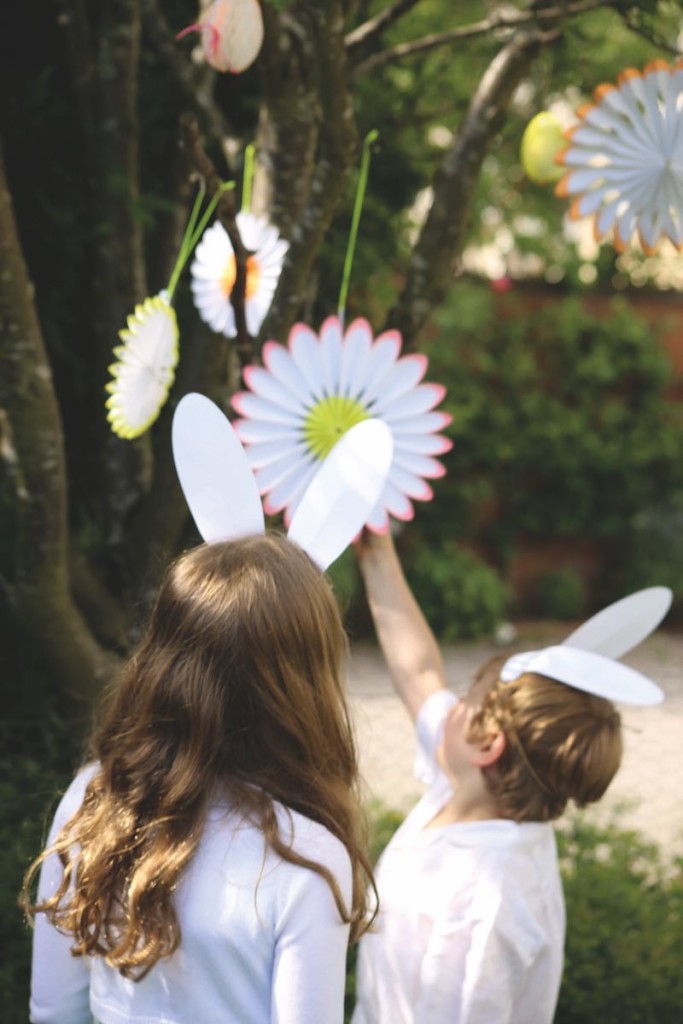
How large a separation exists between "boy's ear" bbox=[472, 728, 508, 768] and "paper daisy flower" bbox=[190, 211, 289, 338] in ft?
2.59

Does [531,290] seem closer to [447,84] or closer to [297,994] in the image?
[447,84]

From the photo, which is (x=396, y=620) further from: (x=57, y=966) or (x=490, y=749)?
(x=57, y=966)

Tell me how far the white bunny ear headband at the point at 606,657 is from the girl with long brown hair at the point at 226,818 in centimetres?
45

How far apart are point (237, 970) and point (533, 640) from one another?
18.7ft

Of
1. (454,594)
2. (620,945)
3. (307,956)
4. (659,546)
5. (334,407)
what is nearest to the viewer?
(307,956)

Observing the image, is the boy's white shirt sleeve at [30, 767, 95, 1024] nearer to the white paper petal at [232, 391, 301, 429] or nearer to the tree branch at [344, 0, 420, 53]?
the white paper petal at [232, 391, 301, 429]

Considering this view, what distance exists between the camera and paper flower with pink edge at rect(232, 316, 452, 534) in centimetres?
174

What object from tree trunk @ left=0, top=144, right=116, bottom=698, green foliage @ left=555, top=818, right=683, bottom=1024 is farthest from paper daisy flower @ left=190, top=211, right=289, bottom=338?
green foliage @ left=555, top=818, right=683, bottom=1024

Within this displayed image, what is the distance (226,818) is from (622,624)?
2.63 ft

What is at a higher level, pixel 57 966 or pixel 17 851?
pixel 57 966

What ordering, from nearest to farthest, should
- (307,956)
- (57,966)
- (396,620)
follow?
1. (307,956)
2. (57,966)
3. (396,620)

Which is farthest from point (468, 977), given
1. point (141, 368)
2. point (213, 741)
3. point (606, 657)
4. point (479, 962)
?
point (141, 368)

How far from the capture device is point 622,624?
172 centimetres

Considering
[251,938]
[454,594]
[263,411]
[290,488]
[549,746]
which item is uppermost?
[263,411]
